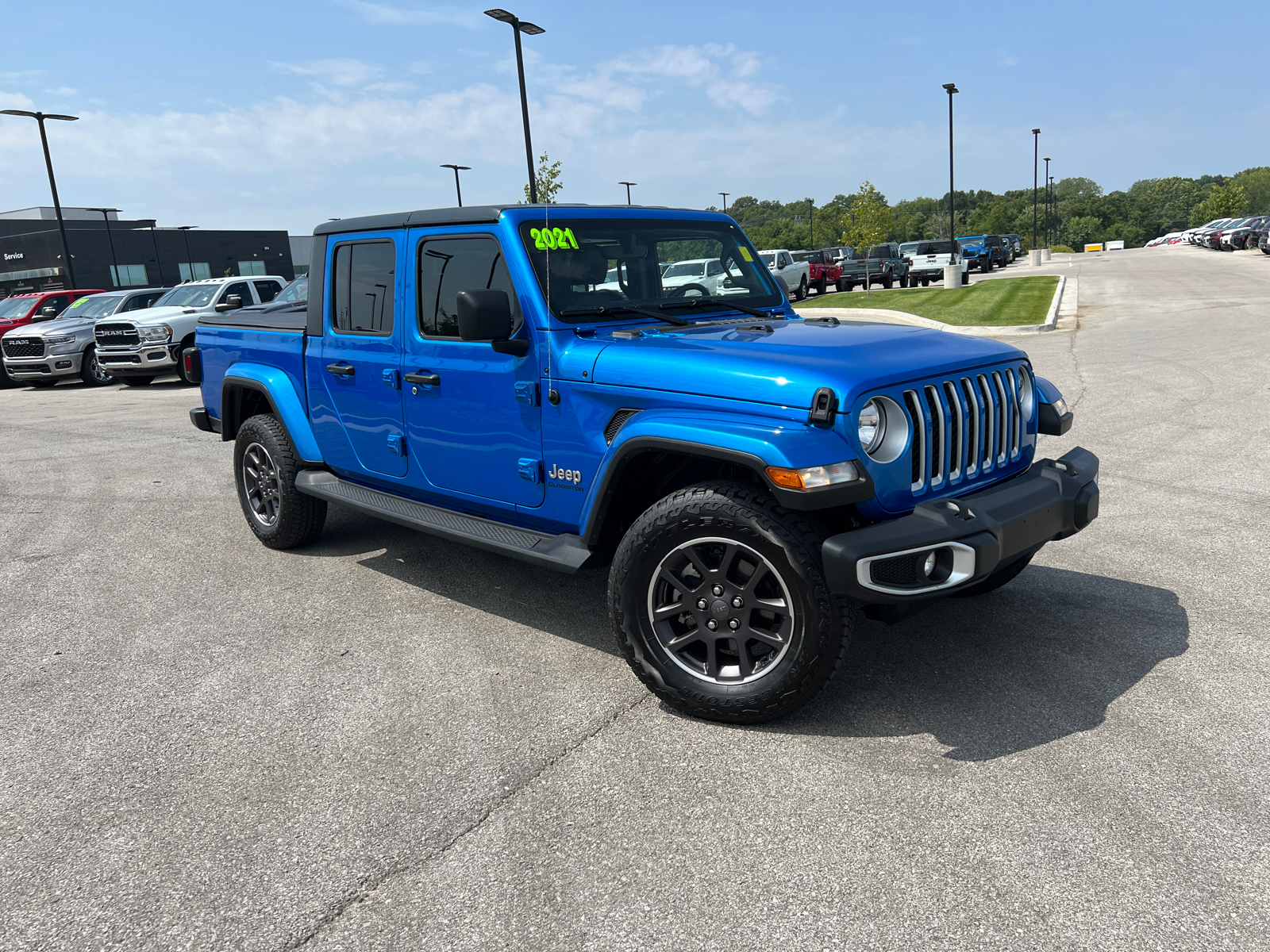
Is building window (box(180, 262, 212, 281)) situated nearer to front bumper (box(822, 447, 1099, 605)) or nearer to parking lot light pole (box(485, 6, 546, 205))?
parking lot light pole (box(485, 6, 546, 205))

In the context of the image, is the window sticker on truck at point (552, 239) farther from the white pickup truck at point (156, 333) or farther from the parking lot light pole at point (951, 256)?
the parking lot light pole at point (951, 256)

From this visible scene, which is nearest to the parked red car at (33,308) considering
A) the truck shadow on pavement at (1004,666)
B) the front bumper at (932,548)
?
the truck shadow on pavement at (1004,666)

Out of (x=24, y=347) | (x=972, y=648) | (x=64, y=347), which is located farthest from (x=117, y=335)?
(x=972, y=648)

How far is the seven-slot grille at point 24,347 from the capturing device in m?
19.3

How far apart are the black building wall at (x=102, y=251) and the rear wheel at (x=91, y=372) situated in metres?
49.8

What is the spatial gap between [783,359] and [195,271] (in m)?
83.3

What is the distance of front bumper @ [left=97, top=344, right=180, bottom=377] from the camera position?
17594 mm

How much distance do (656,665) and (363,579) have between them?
2.55 meters

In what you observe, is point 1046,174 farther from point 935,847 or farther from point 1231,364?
point 935,847

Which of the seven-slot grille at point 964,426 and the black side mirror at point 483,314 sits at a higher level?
the black side mirror at point 483,314

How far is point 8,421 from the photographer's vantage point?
14.3m

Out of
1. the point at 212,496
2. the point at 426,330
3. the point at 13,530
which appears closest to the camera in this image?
the point at 426,330

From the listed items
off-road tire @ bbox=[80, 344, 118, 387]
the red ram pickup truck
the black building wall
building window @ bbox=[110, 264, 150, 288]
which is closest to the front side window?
off-road tire @ bbox=[80, 344, 118, 387]

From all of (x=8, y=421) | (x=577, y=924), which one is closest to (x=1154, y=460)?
(x=577, y=924)
